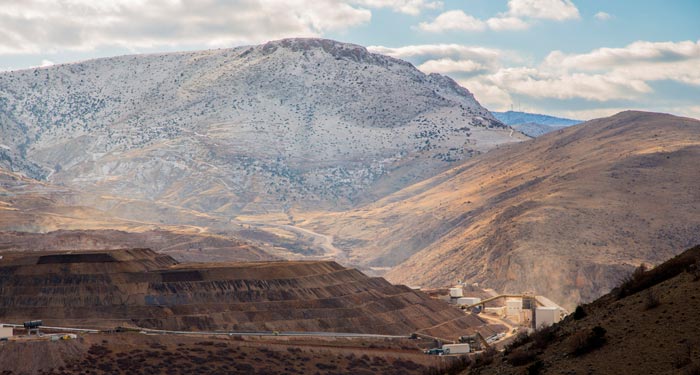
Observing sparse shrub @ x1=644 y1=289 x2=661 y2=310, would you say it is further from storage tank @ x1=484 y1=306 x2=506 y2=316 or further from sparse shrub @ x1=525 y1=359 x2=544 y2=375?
storage tank @ x1=484 y1=306 x2=506 y2=316

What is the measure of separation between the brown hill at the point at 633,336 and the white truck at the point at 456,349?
218 ft

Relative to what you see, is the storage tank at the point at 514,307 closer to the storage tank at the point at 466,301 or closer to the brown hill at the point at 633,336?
the storage tank at the point at 466,301

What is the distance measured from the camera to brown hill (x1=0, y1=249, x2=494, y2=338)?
11706 centimetres

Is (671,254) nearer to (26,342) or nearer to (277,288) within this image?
(277,288)

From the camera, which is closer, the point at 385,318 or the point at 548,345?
the point at 548,345

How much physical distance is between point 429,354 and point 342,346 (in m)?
9.26

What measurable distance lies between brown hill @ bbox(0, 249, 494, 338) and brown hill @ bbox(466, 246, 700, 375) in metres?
72.4

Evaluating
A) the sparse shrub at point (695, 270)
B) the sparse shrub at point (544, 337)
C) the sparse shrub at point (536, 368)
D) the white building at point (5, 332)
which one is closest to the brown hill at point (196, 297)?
the white building at point (5, 332)

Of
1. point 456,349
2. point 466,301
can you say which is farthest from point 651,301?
point 466,301

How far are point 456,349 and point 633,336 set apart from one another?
246 feet

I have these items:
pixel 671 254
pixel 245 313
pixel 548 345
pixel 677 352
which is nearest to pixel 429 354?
pixel 245 313

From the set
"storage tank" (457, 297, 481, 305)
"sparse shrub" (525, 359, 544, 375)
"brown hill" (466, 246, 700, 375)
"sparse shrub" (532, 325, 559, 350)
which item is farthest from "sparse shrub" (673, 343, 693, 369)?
"storage tank" (457, 297, 481, 305)

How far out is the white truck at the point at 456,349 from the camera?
116000 mm

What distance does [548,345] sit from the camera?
4662 cm
